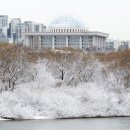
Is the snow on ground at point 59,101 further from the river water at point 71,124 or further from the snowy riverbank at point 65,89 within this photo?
the river water at point 71,124

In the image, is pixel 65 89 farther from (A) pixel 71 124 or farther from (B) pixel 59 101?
(A) pixel 71 124

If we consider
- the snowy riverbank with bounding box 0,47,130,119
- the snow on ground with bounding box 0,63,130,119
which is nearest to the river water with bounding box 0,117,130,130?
the snow on ground with bounding box 0,63,130,119

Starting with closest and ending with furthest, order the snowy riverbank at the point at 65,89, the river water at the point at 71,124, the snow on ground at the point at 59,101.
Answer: the river water at the point at 71,124, the snow on ground at the point at 59,101, the snowy riverbank at the point at 65,89

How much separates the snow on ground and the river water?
3.43 meters

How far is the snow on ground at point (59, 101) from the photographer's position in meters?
65.2

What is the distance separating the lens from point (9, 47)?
74.7m

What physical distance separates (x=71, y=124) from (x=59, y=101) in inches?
398

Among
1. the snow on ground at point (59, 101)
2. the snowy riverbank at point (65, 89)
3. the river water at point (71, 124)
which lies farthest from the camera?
the snowy riverbank at point (65, 89)

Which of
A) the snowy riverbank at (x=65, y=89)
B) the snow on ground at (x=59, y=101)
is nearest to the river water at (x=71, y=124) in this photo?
the snow on ground at (x=59, y=101)

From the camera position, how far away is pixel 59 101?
220 ft

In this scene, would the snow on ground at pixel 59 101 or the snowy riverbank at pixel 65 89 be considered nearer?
the snow on ground at pixel 59 101

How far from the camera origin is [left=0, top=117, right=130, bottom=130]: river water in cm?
5341

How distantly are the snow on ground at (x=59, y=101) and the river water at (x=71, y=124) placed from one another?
3.43m

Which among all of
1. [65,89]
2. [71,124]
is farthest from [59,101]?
[71,124]
